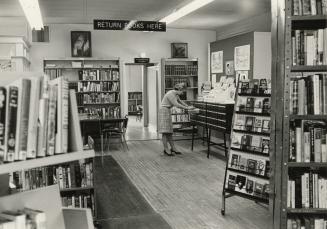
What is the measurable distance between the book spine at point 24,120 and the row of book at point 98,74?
9.86m

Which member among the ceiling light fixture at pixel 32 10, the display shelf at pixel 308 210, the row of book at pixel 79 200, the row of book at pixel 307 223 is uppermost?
the ceiling light fixture at pixel 32 10

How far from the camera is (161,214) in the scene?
16.4 feet

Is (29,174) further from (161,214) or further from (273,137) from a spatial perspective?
(273,137)

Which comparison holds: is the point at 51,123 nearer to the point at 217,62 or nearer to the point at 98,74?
the point at 98,74

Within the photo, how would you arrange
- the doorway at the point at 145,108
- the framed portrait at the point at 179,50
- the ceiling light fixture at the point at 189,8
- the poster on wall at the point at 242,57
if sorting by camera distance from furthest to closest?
the doorway at the point at 145,108
the framed portrait at the point at 179,50
the poster on wall at the point at 242,57
the ceiling light fixture at the point at 189,8

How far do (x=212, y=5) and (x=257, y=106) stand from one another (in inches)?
189

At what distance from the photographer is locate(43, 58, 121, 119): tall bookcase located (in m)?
11.1

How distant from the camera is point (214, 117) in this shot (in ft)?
28.3

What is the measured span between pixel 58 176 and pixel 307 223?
2.58m

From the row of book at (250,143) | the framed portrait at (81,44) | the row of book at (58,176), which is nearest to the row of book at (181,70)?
the framed portrait at (81,44)

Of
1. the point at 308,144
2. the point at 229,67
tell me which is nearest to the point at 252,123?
the point at 308,144

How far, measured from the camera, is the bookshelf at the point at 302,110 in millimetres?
2869

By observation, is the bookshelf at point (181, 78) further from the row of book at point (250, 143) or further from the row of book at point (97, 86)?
the row of book at point (250, 143)

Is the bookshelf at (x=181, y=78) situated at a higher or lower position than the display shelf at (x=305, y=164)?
higher
